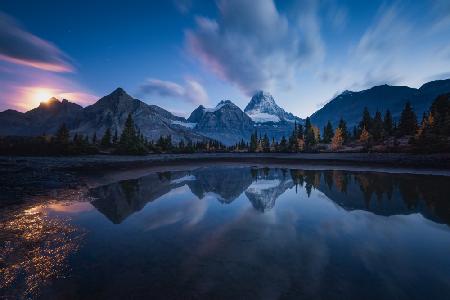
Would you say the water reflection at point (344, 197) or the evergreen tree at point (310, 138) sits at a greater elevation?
the evergreen tree at point (310, 138)

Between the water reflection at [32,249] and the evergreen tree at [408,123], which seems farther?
the evergreen tree at [408,123]

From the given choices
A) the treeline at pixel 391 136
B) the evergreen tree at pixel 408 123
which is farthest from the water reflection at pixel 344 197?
the evergreen tree at pixel 408 123

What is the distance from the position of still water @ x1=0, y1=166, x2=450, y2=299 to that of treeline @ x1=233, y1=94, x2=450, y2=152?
182 feet

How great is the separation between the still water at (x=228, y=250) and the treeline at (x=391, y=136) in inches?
2179

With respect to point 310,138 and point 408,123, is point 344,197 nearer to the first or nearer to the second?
point 408,123

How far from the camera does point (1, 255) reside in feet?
Answer: 35.4

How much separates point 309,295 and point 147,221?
12092 mm

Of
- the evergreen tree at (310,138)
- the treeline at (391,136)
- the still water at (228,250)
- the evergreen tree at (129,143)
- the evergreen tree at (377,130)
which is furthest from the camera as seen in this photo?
the evergreen tree at (310,138)

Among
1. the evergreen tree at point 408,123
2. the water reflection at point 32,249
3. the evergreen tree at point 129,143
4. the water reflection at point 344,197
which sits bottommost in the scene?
the water reflection at point 344,197

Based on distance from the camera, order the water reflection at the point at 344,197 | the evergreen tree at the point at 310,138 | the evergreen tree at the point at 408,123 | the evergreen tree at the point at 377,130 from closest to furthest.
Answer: the water reflection at the point at 344,197, the evergreen tree at the point at 408,123, the evergreen tree at the point at 377,130, the evergreen tree at the point at 310,138

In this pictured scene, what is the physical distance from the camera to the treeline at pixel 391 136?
64125 mm

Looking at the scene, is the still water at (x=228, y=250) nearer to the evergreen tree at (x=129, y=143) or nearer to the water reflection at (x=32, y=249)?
the water reflection at (x=32, y=249)

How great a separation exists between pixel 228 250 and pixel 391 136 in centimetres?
11415

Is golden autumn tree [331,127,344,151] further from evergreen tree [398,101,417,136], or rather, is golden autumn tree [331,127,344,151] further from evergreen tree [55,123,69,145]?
evergreen tree [55,123,69,145]
